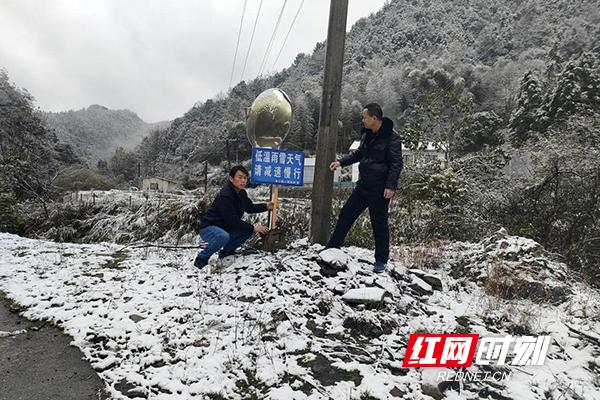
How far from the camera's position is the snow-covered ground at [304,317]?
2113mm

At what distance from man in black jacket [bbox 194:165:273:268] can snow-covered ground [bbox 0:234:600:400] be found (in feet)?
0.92

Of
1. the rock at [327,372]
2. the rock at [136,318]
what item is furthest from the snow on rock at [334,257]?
the rock at [136,318]

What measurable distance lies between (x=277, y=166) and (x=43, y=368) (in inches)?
116

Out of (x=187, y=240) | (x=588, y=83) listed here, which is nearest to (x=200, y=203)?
(x=187, y=240)

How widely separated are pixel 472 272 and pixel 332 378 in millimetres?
2849

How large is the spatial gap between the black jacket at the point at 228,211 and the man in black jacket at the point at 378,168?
143 centimetres

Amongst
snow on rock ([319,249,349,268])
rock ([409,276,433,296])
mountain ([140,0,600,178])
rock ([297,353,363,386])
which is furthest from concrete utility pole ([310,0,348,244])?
mountain ([140,0,600,178])

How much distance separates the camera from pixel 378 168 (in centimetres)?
359

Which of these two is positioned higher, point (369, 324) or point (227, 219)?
point (227, 219)

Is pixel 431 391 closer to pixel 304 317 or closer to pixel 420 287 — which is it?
pixel 304 317

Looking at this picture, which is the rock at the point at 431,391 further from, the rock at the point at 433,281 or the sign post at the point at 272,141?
the sign post at the point at 272,141

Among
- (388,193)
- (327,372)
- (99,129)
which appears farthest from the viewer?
(99,129)

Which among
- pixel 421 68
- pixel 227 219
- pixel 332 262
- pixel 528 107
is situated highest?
pixel 421 68

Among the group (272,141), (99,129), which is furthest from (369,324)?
(99,129)
